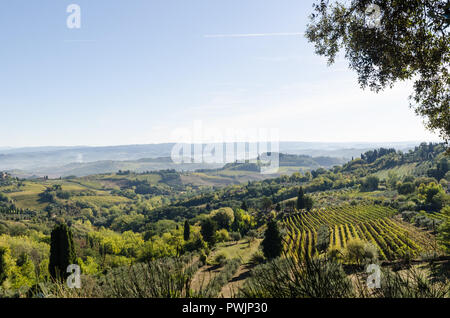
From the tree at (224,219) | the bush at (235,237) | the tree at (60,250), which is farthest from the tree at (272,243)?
the tree at (224,219)

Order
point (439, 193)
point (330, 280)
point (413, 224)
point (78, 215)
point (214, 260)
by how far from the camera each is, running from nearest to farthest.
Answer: point (330, 280), point (214, 260), point (413, 224), point (439, 193), point (78, 215)

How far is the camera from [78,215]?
16812 centimetres

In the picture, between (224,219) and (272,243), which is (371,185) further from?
(272,243)

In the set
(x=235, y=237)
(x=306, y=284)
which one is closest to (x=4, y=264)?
(x=306, y=284)

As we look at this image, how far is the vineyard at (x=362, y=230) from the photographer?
3947 cm

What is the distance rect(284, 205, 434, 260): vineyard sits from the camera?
39.5 meters

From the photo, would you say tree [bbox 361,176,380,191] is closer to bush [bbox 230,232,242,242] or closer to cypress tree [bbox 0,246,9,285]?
bush [bbox 230,232,242,242]

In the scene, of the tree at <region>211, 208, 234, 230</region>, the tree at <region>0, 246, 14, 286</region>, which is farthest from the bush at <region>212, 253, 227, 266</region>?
the tree at <region>211, 208, 234, 230</region>

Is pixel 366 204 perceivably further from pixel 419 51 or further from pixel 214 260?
pixel 419 51

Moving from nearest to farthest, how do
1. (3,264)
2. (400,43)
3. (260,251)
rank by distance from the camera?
(400,43) → (3,264) → (260,251)

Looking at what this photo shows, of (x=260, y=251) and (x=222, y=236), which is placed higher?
(x=260, y=251)

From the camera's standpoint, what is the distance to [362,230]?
188 feet

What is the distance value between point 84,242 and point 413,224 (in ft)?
320
